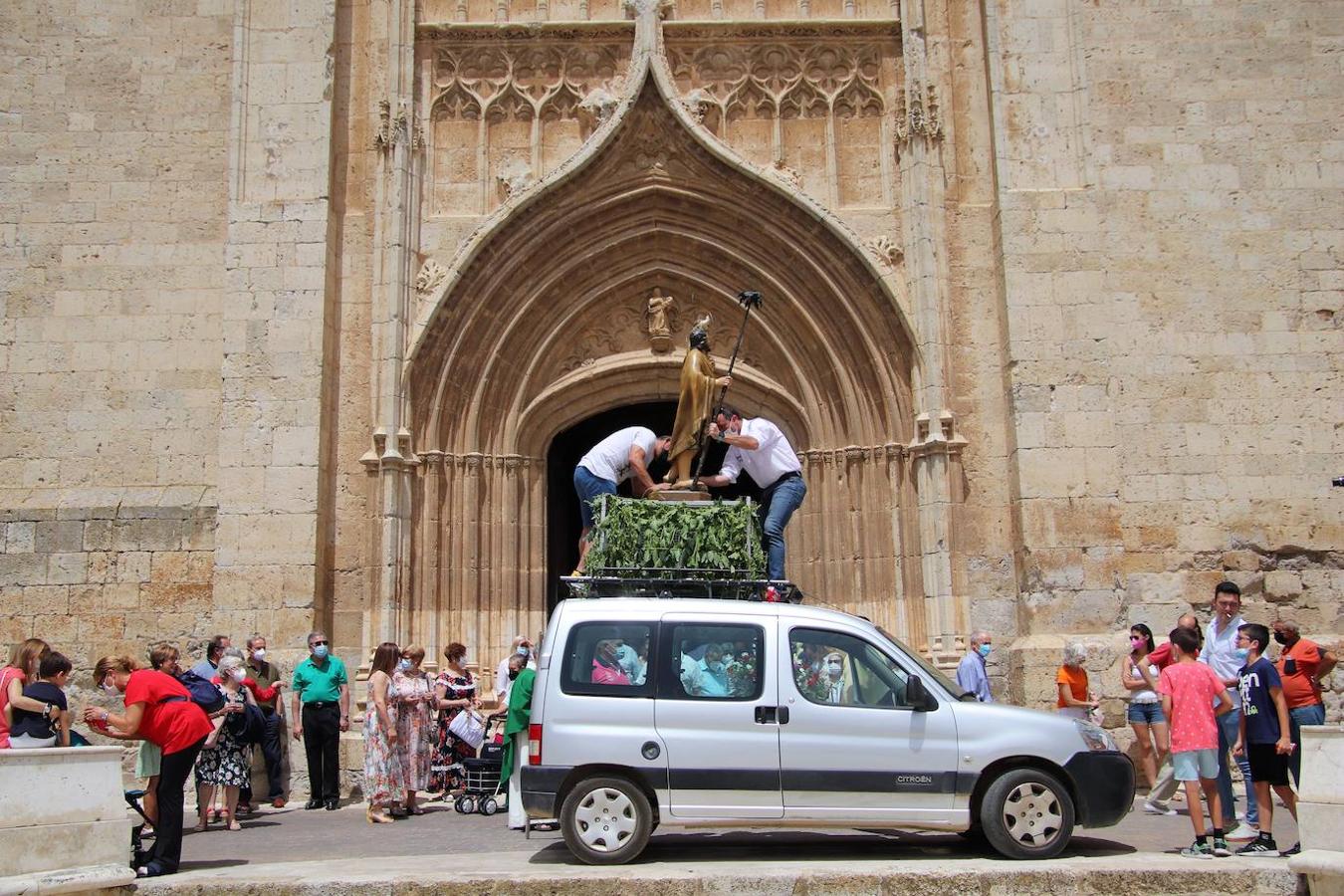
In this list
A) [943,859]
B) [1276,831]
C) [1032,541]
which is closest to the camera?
[943,859]

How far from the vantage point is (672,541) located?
8.23 metres

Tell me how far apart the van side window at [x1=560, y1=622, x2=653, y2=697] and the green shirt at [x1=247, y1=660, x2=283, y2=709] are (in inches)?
174

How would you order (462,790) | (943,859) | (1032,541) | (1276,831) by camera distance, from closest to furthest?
1. (943,859)
2. (1276,831)
3. (462,790)
4. (1032,541)

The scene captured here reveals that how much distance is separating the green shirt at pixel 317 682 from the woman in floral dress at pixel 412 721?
0.64 metres

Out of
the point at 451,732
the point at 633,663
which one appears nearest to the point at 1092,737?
the point at 633,663

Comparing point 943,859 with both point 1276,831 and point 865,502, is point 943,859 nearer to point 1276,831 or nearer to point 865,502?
point 1276,831

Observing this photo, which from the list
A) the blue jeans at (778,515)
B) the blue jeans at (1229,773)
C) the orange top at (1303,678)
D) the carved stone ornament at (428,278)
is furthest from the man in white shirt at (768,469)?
the carved stone ornament at (428,278)

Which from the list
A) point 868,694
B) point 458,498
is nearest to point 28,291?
point 458,498

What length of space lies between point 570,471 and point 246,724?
628 cm

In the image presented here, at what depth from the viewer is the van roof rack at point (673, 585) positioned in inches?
312

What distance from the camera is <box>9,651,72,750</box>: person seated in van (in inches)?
287

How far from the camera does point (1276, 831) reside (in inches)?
311

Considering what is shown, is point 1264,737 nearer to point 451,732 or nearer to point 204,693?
point 451,732

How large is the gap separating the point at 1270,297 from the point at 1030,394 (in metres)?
2.47
